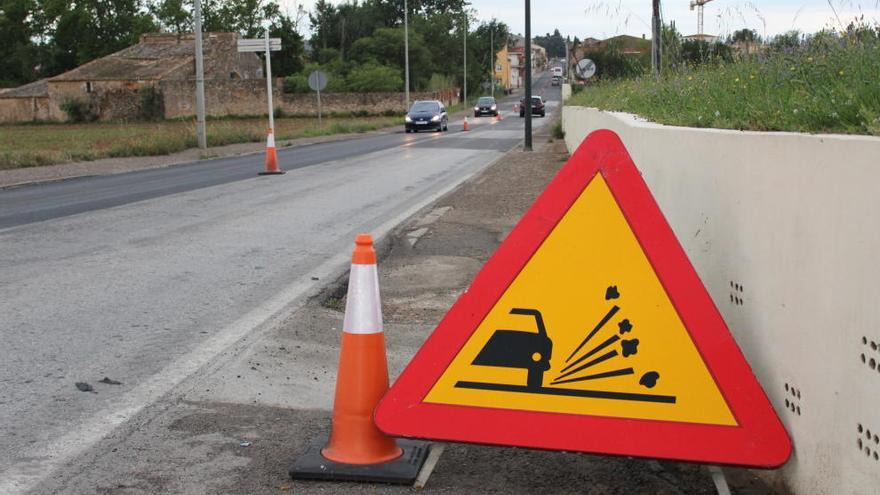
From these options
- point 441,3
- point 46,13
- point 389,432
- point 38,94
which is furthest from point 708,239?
point 441,3

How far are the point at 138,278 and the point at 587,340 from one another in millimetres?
5235

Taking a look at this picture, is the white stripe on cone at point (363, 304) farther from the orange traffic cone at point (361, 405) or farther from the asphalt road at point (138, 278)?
the asphalt road at point (138, 278)

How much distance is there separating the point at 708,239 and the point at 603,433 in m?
1.35

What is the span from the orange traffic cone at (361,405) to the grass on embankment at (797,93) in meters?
1.73

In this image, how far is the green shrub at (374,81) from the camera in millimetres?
81125

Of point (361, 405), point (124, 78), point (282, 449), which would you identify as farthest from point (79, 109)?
point (361, 405)

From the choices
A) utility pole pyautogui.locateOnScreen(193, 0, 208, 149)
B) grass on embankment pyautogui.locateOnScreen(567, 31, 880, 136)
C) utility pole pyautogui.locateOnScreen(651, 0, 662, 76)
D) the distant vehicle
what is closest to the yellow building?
the distant vehicle

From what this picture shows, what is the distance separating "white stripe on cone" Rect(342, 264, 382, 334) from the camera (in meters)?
3.83

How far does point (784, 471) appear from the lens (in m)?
3.35

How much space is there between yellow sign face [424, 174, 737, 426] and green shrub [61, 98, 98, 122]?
66005mm

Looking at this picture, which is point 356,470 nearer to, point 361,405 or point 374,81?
point 361,405

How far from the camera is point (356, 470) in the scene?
12.0ft

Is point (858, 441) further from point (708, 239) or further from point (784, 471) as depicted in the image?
point (708, 239)

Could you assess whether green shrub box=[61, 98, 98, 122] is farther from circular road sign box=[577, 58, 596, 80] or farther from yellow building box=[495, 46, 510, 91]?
yellow building box=[495, 46, 510, 91]
